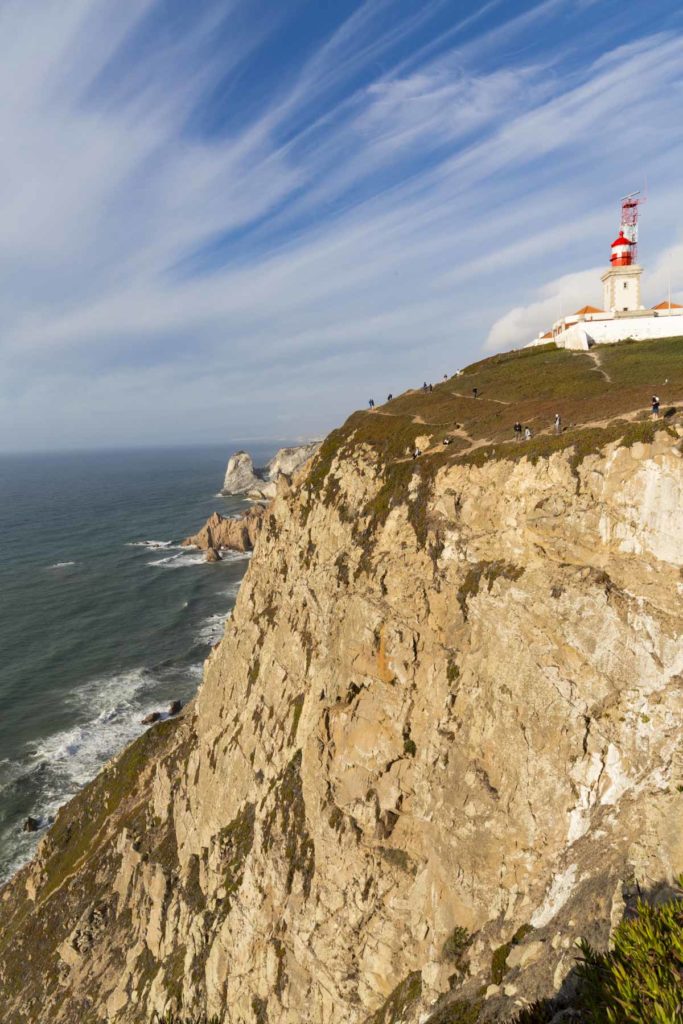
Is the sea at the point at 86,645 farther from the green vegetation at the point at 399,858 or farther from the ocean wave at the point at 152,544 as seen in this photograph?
the green vegetation at the point at 399,858

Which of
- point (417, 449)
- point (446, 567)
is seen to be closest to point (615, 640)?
point (446, 567)

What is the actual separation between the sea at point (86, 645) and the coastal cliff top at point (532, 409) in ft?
139

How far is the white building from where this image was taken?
54188 mm

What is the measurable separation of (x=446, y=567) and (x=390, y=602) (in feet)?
12.2

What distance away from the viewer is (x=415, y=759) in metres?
24.0

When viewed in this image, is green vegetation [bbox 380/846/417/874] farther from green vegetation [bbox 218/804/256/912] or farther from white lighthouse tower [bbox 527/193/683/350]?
white lighthouse tower [bbox 527/193/683/350]

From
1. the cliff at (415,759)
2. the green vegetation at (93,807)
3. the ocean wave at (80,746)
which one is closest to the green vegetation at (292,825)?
the cliff at (415,759)

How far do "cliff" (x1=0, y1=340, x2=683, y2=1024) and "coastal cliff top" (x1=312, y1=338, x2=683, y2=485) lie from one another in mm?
342

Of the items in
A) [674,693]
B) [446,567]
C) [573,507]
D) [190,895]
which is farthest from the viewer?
[190,895]

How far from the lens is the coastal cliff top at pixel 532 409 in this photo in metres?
25.1

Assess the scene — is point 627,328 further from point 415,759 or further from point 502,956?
point 502,956

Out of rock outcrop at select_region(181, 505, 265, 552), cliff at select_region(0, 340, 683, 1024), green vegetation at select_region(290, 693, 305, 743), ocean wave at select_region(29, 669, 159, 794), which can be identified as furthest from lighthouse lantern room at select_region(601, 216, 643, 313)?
rock outcrop at select_region(181, 505, 265, 552)

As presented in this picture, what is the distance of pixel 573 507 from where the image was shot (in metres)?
21.9

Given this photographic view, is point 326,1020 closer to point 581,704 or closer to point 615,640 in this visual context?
point 581,704
